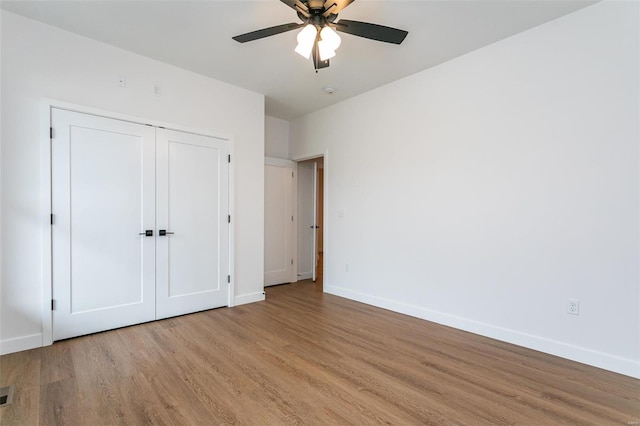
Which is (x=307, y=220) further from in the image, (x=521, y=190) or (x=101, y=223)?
(x=521, y=190)

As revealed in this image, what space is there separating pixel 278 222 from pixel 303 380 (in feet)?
11.0

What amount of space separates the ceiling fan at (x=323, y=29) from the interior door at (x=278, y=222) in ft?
9.58

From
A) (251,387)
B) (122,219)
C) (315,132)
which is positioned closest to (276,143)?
(315,132)

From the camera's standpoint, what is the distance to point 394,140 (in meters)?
3.95

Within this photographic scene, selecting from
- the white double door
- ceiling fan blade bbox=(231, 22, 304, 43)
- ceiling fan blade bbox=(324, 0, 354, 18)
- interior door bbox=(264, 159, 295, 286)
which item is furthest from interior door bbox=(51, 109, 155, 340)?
ceiling fan blade bbox=(324, 0, 354, 18)

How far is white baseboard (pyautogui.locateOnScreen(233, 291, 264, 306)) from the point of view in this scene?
13.4 ft

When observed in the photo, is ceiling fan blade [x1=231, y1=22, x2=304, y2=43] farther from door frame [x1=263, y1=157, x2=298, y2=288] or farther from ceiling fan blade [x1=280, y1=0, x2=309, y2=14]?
door frame [x1=263, y1=157, x2=298, y2=288]

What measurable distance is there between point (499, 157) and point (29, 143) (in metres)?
4.38

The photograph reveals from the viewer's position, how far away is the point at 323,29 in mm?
2291

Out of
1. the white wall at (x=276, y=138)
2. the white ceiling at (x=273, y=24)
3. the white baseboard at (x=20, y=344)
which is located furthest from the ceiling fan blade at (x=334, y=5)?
the white baseboard at (x=20, y=344)

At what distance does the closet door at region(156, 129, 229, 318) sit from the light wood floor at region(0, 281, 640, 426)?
514 mm

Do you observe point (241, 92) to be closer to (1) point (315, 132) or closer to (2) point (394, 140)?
(1) point (315, 132)

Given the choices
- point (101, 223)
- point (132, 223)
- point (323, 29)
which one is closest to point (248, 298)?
point (132, 223)

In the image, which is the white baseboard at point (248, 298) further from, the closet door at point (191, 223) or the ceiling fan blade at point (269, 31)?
the ceiling fan blade at point (269, 31)
